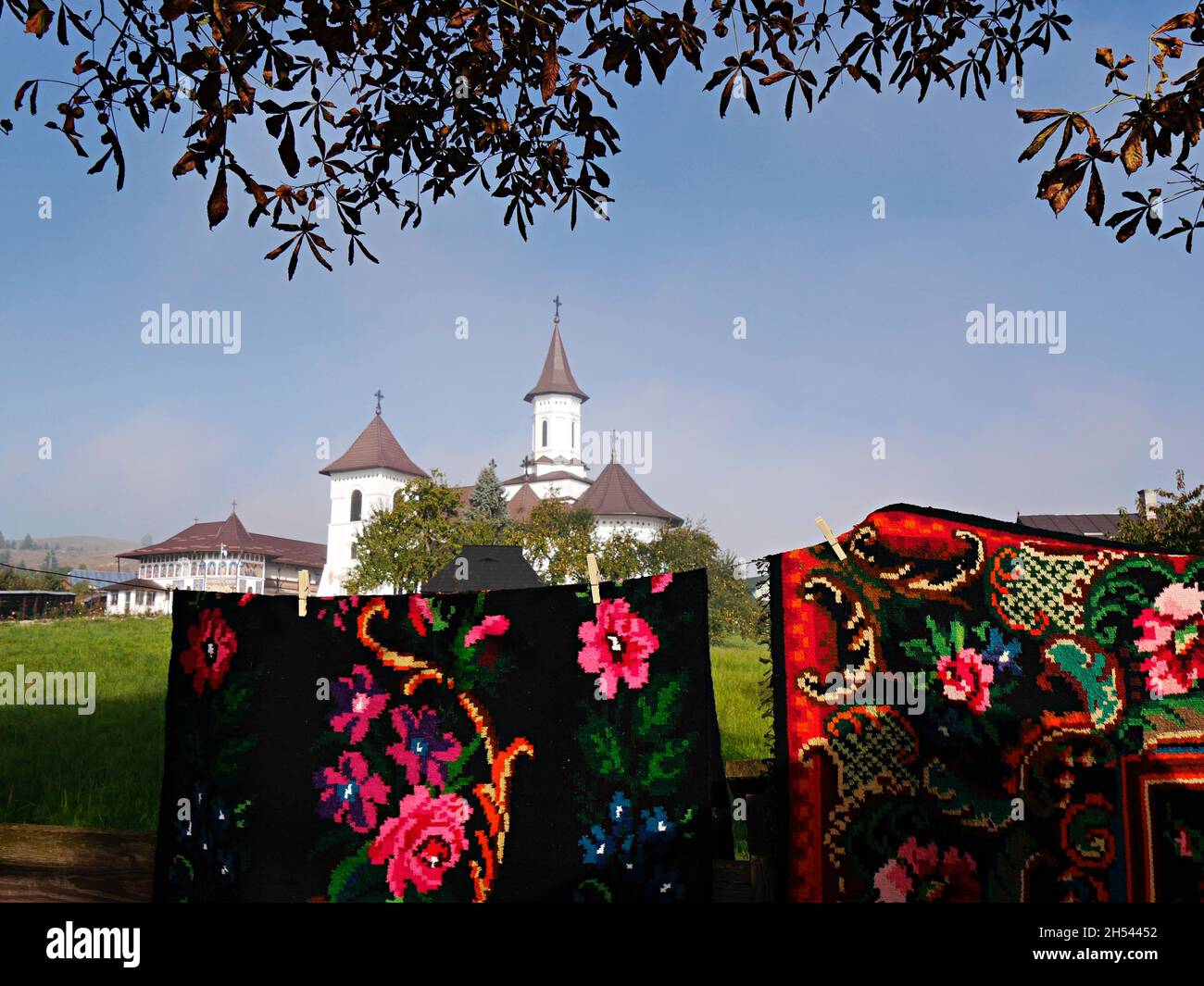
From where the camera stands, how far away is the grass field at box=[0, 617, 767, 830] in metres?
8.88

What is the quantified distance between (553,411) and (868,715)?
322 ft

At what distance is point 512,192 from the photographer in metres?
6.61

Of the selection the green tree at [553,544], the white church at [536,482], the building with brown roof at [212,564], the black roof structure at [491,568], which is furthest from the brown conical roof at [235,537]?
the black roof structure at [491,568]

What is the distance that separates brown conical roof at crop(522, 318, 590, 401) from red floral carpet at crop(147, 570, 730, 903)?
9796 cm

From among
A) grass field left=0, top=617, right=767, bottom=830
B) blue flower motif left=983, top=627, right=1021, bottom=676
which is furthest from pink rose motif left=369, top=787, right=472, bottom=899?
grass field left=0, top=617, right=767, bottom=830

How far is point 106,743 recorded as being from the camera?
12.1 meters

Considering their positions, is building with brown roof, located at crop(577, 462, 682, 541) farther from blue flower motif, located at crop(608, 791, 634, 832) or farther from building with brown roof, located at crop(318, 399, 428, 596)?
blue flower motif, located at crop(608, 791, 634, 832)

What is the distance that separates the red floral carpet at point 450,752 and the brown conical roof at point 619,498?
81.5 metres

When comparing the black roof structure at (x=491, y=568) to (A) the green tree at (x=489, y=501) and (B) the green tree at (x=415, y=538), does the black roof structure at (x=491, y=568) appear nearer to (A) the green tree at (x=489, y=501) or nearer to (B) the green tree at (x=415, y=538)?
(B) the green tree at (x=415, y=538)

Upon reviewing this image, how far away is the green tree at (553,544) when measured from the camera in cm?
5600

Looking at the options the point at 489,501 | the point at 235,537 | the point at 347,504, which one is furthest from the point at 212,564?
the point at 489,501

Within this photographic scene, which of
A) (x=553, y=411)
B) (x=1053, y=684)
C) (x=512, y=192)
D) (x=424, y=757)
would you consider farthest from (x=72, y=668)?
(x=553, y=411)

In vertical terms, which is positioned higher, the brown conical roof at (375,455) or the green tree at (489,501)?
the brown conical roof at (375,455)
